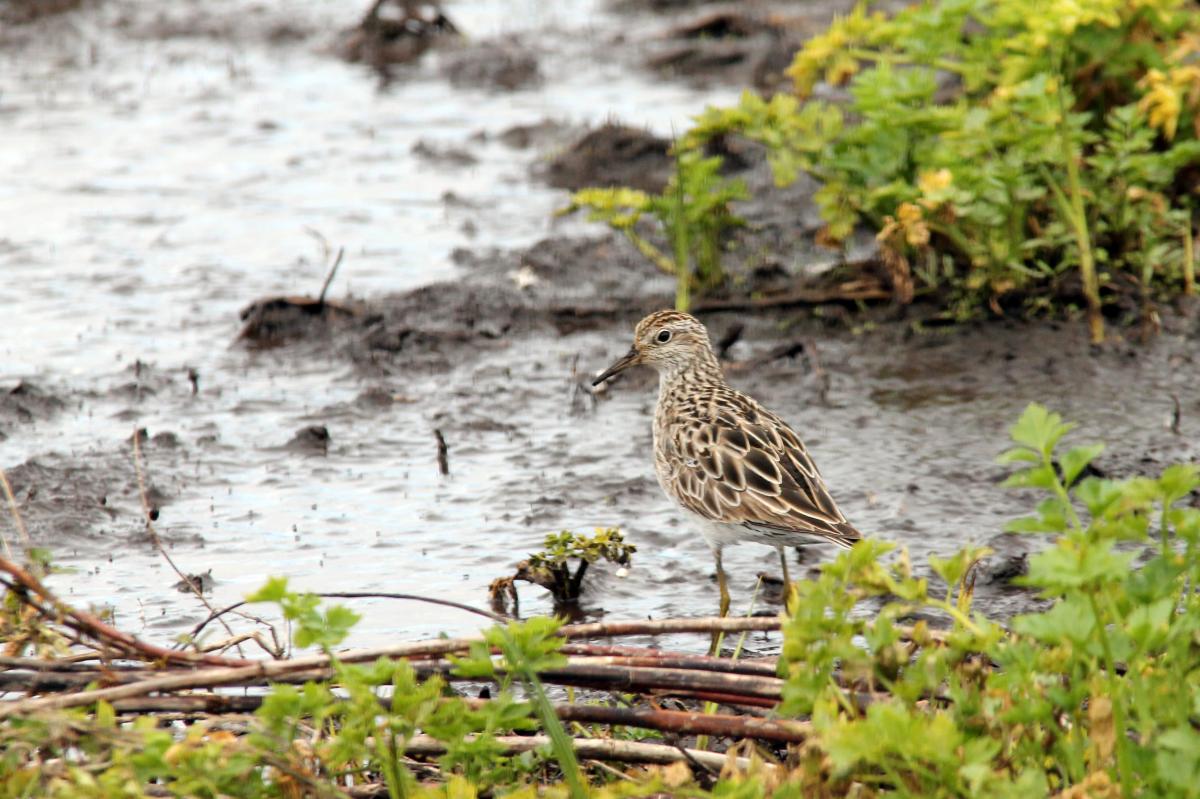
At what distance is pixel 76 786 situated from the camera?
381 centimetres

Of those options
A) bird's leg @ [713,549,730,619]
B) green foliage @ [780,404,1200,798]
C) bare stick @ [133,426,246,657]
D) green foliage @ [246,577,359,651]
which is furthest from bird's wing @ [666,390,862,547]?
green foliage @ [246,577,359,651]

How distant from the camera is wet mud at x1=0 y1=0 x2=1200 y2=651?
700 cm

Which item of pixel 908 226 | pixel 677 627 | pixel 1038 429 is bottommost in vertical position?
pixel 677 627

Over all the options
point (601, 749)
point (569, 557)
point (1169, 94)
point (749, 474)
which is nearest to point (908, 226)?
point (1169, 94)

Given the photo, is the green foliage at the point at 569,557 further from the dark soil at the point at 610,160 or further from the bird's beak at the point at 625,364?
the dark soil at the point at 610,160

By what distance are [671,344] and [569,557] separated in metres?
1.43

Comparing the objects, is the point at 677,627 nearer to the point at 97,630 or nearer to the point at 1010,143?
the point at 97,630

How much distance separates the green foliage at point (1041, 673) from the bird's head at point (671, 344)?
3409 mm

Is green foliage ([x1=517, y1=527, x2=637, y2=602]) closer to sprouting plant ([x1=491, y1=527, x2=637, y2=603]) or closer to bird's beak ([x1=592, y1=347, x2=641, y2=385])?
sprouting plant ([x1=491, y1=527, x2=637, y2=603])

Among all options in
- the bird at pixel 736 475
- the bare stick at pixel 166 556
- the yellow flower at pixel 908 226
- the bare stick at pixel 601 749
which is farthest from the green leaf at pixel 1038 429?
the yellow flower at pixel 908 226

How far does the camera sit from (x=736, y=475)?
247 inches

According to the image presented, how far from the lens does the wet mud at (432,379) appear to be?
23.0 ft

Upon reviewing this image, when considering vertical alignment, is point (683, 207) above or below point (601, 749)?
above

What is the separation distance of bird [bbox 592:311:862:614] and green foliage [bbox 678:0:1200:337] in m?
1.68
